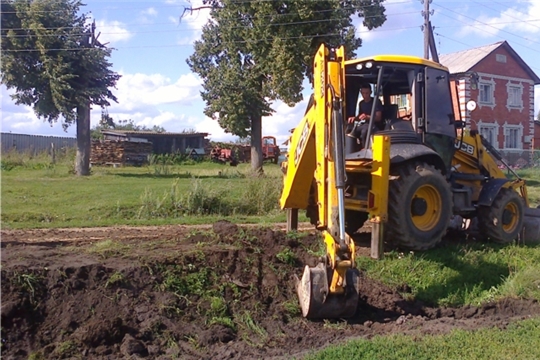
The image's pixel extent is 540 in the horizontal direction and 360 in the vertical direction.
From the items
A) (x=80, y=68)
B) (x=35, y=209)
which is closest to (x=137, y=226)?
(x=35, y=209)

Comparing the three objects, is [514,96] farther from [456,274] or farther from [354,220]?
[456,274]

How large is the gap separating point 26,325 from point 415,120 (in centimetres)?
617

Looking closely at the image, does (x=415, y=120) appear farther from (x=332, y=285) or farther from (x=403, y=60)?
(x=332, y=285)

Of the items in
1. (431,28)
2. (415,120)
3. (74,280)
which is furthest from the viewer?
(431,28)

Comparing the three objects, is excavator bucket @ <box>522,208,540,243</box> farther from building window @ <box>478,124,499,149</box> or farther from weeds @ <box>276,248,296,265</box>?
building window @ <box>478,124,499,149</box>

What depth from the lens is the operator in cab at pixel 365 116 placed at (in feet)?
29.4

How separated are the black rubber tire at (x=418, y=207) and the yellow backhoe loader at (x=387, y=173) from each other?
1 centimetres

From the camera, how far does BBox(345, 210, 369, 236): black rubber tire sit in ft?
34.1

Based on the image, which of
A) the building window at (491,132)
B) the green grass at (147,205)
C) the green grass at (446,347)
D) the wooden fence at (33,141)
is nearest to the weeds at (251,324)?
the green grass at (446,347)

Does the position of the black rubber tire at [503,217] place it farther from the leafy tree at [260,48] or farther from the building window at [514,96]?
the building window at [514,96]

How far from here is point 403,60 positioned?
9.09 m

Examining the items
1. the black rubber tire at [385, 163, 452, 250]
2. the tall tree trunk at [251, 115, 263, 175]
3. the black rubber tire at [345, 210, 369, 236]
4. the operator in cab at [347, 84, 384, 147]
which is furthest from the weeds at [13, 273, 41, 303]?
the tall tree trunk at [251, 115, 263, 175]

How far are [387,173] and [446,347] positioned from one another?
2.61 m

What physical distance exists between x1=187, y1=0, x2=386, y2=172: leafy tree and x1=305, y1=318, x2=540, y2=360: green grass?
16003 mm
